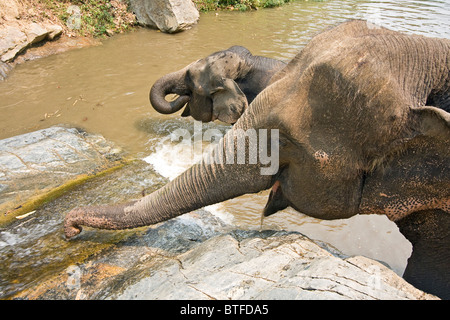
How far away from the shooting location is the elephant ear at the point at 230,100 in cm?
568

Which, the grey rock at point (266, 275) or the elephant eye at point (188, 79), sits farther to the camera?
the elephant eye at point (188, 79)

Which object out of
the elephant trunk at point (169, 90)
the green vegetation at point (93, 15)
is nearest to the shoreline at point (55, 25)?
the green vegetation at point (93, 15)

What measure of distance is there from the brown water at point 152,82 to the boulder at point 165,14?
0.32 meters

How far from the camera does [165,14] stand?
12641 millimetres

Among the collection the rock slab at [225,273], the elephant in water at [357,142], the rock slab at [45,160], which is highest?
the elephant in water at [357,142]

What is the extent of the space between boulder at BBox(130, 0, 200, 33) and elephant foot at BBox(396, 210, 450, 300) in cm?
1129

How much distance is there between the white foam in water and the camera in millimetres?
5566

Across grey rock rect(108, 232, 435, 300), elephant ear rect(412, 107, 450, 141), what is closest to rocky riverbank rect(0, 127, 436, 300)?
grey rock rect(108, 232, 435, 300)

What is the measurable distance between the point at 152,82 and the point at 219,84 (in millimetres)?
3414

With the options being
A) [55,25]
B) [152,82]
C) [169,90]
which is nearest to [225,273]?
[169,90]

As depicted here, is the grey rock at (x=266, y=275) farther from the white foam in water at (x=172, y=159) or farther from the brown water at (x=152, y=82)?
the white foam in water at (x=172, y=159)

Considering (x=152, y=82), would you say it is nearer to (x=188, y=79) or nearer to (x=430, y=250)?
(x=188, y=79)

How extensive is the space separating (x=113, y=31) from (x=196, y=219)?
9959 mm

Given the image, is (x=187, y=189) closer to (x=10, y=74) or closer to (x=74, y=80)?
(x=74, y=80)
